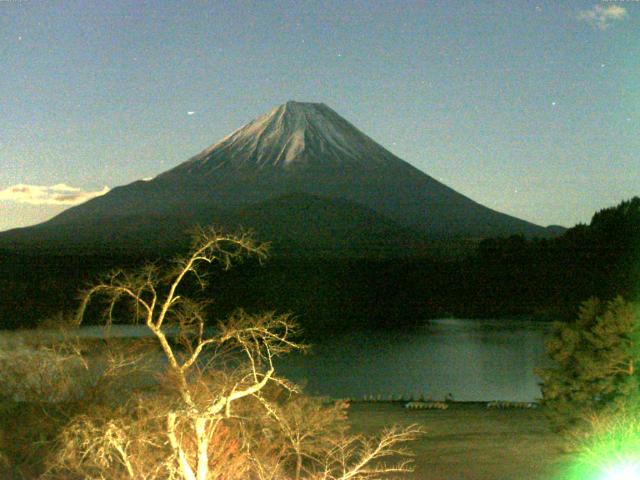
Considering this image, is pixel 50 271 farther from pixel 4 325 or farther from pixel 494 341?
pixel 494 341

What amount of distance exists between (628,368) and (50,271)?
1701 inches

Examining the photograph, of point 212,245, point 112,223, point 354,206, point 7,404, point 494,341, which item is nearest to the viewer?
point 212,245

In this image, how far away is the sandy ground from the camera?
11273 mm

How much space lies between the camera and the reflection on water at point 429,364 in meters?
24.6

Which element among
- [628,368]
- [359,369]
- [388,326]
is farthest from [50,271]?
[628,368]

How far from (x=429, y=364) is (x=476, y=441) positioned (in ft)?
55.6

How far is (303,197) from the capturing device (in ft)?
291

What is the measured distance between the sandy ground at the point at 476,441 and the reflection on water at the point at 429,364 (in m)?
3.56

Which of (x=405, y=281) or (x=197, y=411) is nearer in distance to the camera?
(x=197, y=411)

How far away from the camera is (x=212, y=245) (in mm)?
5145

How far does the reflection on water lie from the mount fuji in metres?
38.9

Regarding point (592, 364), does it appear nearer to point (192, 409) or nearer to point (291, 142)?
point (192, 409)

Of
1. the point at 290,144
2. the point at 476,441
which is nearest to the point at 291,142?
the point at 290,144

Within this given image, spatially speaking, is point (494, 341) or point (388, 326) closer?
point (494, 341)
